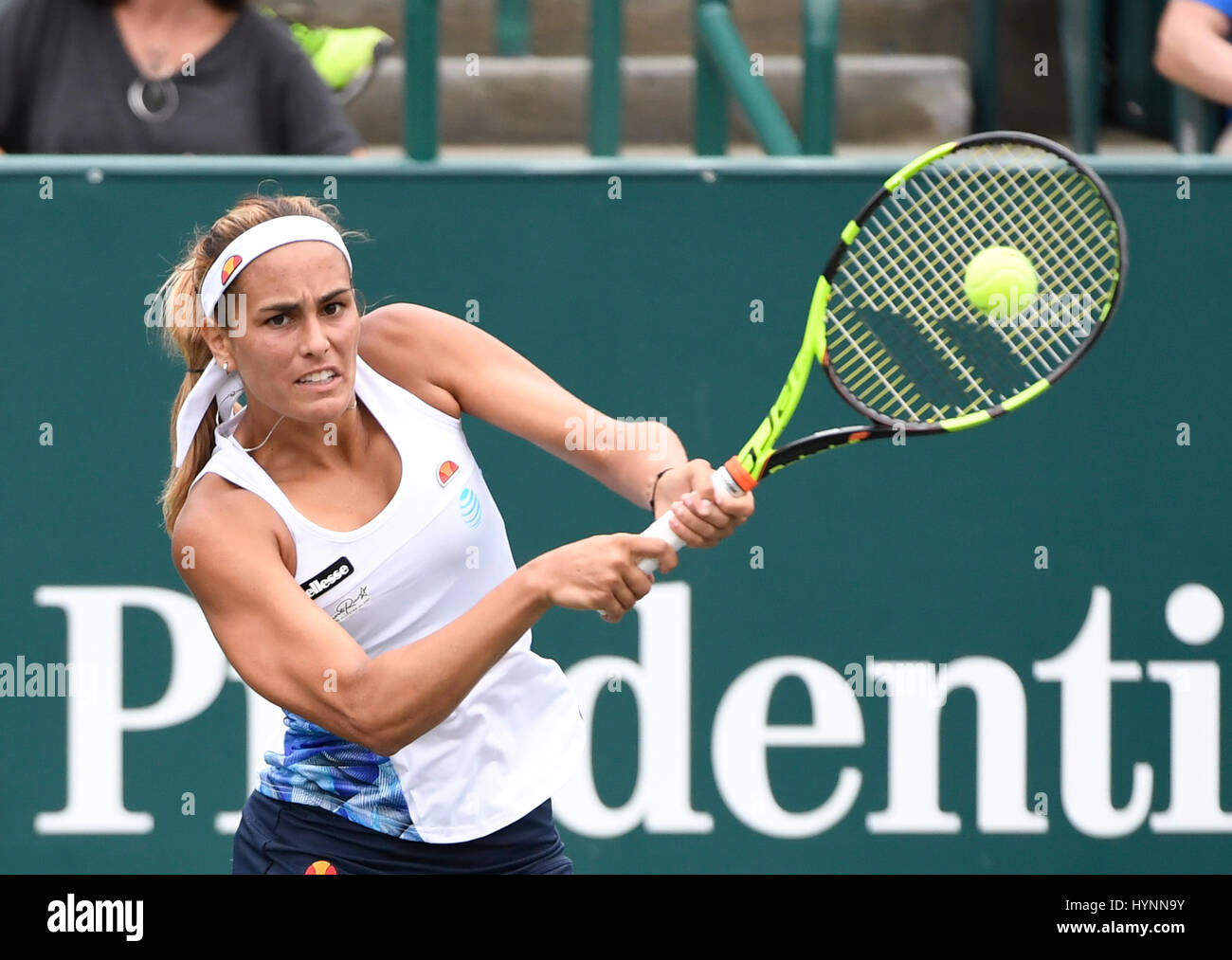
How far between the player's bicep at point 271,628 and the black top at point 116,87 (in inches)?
52.0

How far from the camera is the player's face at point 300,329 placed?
2438mm

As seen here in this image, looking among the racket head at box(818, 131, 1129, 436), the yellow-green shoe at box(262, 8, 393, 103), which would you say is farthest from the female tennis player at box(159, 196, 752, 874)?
the yellow-green shoe at box(262, 8, 393, 103)

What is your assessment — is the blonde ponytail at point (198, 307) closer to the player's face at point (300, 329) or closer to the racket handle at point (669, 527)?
the player's face at point (300, 329)

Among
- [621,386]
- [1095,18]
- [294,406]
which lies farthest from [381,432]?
[1095,18]

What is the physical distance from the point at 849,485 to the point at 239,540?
1451mm

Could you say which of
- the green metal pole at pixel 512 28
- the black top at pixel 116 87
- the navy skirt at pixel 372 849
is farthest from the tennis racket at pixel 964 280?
the green metal pole at pixel 512 28

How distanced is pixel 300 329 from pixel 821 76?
153 cm

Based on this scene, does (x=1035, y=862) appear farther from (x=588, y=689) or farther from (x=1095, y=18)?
(x=1095, y=18)

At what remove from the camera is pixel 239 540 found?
243cm

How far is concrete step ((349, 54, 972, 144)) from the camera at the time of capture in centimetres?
468

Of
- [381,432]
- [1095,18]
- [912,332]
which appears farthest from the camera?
[1095,18]

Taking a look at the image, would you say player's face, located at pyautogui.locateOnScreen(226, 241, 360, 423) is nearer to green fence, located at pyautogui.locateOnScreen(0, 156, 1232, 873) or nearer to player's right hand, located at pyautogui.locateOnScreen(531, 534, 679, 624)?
player's right hand, located at pyautogui.locateOnScreen(531, 534, 679, 624)

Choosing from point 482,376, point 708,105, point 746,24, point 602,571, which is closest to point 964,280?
point 708,105

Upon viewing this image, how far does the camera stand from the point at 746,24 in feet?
17.6
